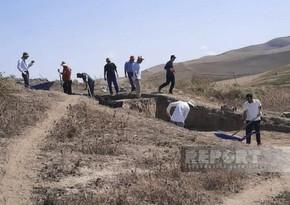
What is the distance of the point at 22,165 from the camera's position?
8523mm

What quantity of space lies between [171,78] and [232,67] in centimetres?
4407

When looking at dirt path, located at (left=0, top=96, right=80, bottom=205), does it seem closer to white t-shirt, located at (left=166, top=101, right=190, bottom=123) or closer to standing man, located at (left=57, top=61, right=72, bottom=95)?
white t-shirt, located at (left=166, top=101, right=190, bottom=123)

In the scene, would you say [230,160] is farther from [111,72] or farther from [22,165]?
[111,72]

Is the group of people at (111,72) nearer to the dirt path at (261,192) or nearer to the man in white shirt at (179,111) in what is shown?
the man in white shirt at (179,111)

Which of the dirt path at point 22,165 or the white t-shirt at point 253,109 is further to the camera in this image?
the white t-shirt at point 253,109

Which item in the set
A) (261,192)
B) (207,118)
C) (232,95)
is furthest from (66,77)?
(261,192)

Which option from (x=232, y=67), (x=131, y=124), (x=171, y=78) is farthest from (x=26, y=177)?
(x=232, y=67)

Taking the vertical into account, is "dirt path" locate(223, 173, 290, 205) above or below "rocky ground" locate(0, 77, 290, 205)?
below

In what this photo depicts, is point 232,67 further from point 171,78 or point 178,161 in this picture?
point 178,161

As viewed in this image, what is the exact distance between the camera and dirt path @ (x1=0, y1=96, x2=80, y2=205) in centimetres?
736

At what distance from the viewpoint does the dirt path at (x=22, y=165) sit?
736 cm

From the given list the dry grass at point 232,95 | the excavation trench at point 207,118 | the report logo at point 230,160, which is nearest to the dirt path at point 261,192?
the report logo at point 230,160

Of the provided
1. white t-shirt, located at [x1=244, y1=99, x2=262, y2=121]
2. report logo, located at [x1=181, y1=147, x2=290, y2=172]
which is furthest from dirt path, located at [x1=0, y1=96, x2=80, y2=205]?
white t-shirt, located at [x1=244, y1=99, x2=262, y2=121]

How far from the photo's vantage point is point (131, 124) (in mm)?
12336
